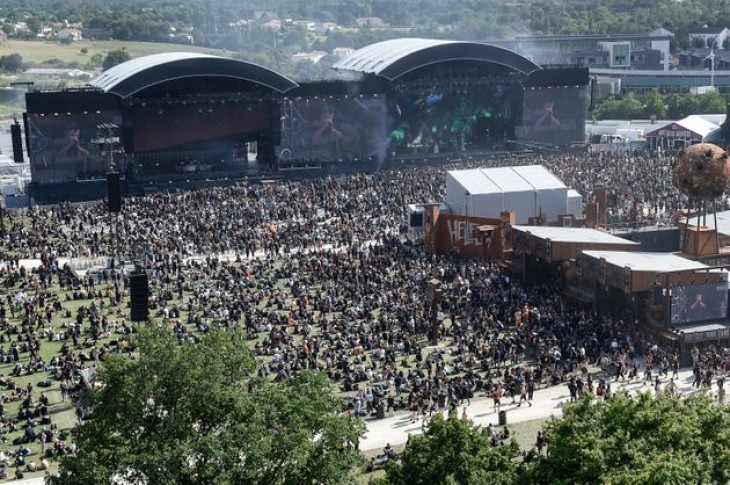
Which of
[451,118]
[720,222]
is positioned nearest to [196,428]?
[720,222]

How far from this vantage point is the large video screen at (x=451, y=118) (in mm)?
87500

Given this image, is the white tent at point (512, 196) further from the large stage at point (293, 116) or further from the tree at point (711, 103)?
the tree at point (711, 103)

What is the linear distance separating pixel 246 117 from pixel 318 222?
67.7ft

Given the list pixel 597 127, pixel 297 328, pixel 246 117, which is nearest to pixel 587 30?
pixel 597 127

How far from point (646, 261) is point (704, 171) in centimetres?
639

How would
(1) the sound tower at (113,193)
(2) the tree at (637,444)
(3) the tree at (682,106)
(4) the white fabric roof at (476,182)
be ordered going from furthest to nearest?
(3) the tree at (682,106), (4) the white fabric roof at (476,182), (1) the sound tower at (113,193), (2) the tree at (637,444)

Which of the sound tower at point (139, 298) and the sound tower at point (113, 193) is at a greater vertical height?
the sound tower at point (113, 193)

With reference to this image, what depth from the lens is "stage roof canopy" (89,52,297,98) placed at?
78.7 meters

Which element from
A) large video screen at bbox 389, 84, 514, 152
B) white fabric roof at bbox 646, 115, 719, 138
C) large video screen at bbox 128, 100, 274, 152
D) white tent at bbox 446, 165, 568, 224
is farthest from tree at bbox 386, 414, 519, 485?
white fabric roof at bbox 646, 115, 719, 138

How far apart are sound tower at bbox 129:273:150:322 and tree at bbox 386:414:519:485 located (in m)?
15.1

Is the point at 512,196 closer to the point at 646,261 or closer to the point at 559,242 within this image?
the point at 559,242

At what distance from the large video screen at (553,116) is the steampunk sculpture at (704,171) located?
130 feet

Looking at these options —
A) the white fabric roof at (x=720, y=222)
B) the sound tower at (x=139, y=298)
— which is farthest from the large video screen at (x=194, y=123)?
the sound tower at (x=139, y=298)

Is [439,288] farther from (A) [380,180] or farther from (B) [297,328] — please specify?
(A) [380,180]
